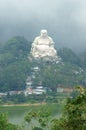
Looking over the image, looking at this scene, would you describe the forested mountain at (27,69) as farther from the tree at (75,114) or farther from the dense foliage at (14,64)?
the tree at (75,114)

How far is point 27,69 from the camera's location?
73938 millimetres

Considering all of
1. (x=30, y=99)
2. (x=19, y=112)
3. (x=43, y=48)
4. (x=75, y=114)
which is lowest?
(x=30, y=99)

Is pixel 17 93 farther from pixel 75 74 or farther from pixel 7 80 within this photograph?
pixel 75 74

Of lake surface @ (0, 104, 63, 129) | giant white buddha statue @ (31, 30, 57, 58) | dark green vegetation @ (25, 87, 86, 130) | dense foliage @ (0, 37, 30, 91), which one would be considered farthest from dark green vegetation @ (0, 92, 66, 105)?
dark green vegetation @ (25, 87, 86, 130)

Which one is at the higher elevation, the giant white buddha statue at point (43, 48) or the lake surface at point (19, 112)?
the lake surface at point (19, 112)

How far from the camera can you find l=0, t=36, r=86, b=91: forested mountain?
227 ft

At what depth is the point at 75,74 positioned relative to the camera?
247 ft

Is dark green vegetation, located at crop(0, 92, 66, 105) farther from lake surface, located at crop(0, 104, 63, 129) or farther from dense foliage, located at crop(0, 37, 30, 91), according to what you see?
lake surface, located at crop(0, 104, 63, 129)

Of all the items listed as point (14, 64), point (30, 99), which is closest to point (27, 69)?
point (14, 64)

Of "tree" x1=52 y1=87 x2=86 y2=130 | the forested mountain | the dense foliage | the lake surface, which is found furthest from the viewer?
the forested mountain

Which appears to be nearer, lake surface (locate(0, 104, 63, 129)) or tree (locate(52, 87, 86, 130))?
tree (locate(52, 87, 86, 130))

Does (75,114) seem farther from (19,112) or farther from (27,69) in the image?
(27,69)

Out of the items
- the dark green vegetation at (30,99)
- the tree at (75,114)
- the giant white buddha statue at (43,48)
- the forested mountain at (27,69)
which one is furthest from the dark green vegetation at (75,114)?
the giant white buddha statue at (43,48)

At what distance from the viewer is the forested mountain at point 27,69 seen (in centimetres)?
6931
